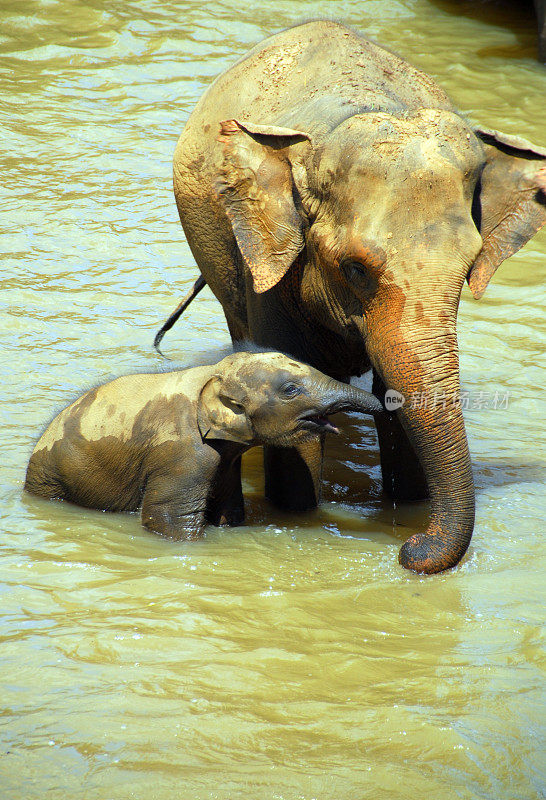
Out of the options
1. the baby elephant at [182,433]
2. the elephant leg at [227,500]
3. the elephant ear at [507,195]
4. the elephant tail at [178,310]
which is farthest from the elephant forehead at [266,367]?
the elephant tail at [178,310]

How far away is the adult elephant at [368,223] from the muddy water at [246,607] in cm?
36

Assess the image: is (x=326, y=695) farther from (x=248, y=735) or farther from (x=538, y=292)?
(x=538, y=292)

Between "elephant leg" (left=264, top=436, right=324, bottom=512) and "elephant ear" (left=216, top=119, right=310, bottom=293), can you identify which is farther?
"elephant leg" (left=264, top=436, right=324, bottom=512)

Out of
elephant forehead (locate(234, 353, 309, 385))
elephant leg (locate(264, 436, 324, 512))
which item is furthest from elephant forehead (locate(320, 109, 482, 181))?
elephant leg (locate(264, 436, 324, 512))

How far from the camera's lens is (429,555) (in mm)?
3900

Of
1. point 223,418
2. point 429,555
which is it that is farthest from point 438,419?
point 223,418

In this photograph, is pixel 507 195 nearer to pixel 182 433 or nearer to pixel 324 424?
pixel 324 424

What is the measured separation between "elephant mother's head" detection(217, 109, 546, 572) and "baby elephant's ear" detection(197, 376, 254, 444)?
50 cm

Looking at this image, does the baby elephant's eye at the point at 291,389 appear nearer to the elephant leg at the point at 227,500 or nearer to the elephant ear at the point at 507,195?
the elephant leg at the point at 227,500

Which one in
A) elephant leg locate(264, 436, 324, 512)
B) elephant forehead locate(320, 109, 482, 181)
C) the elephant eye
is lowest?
elephant leg locate(264, 436, 324, 512)

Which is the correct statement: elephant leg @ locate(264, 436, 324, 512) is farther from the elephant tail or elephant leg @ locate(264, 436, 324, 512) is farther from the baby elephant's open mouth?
the elephant tail

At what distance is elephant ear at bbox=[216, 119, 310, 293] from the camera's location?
13.4ft

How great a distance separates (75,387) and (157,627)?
8.65 ft

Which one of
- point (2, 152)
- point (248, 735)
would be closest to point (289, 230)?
point (248, 735)
